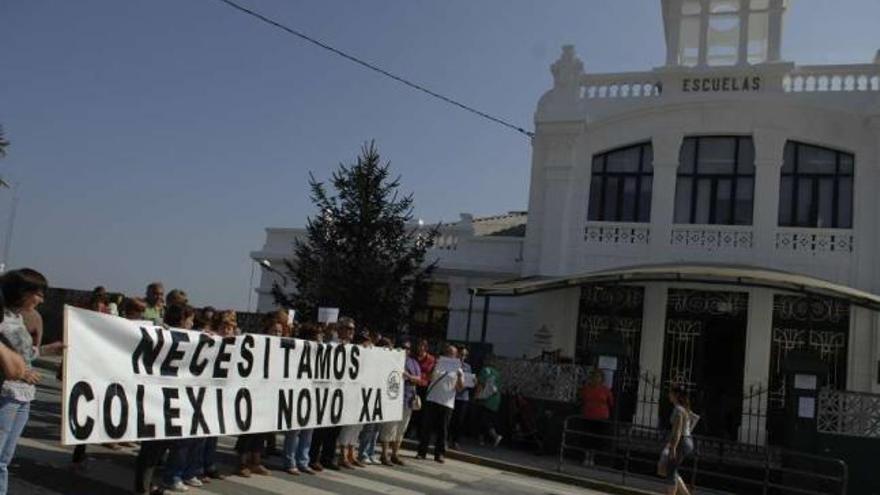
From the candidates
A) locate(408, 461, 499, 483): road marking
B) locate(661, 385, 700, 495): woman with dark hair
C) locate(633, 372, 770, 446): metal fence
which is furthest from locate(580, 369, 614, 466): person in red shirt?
locate(661, 385, 700, 495): woman with dark hair

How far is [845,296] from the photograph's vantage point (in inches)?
627

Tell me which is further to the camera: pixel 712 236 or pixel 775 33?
pixel 775 33

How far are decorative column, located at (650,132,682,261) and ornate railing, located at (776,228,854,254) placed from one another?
8.29ft

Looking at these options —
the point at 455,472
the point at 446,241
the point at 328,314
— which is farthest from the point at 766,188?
the point at 455,472

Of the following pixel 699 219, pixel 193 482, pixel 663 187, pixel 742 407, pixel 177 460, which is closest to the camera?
pixel 177 460

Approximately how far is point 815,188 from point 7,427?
18188 millimetres

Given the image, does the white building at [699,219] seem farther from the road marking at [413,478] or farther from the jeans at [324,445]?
the jeans at [324,445]

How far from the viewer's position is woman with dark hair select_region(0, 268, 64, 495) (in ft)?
18.7

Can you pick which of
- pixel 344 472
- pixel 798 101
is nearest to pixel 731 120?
pixel 798 101

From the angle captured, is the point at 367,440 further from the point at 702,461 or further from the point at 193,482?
the point at 702,461

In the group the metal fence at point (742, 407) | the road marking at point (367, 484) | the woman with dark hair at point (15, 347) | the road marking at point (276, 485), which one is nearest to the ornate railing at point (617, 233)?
the metal fence at point (742, 407)

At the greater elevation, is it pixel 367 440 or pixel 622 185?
pixel 622 185

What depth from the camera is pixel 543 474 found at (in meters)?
13.1

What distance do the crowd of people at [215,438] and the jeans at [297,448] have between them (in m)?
0.01
